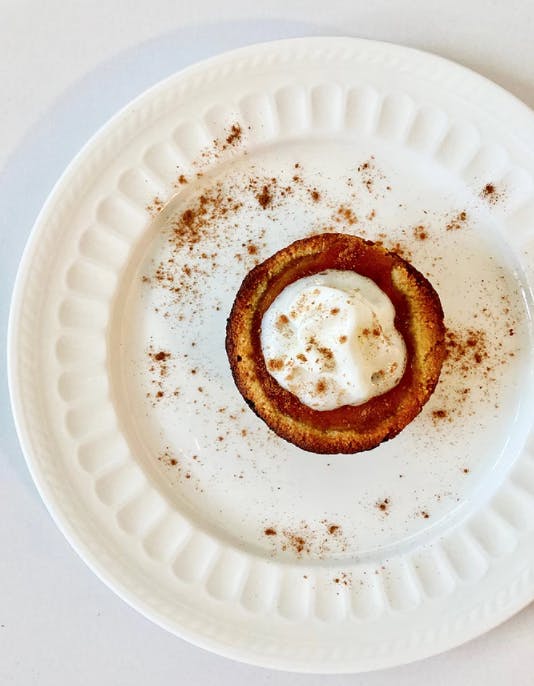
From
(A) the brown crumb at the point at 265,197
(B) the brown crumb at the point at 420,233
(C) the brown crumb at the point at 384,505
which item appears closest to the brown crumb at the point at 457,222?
(B) the brown crumb at the point at 420,233

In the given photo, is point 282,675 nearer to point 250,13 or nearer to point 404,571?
point 404,571

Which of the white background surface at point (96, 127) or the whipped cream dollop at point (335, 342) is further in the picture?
the white background surface at point (96, 127)

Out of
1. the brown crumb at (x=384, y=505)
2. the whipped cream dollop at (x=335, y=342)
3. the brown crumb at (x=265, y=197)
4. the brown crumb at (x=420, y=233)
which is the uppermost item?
the brown crumb at (x=265, y=197)

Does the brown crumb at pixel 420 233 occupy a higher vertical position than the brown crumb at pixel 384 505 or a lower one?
higher

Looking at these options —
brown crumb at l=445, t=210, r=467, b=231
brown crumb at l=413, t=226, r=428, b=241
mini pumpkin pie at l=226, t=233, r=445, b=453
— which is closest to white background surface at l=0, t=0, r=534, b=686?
brown crumb at l=445, t=210, r=467, b=231

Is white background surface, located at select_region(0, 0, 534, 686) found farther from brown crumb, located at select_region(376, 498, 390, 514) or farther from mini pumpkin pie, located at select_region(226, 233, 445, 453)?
mini pumpkin pie, located at select_region(226, 233, 445, 453)

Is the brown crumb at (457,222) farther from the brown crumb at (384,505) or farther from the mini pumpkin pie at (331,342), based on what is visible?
the brown crumb at (384,505)

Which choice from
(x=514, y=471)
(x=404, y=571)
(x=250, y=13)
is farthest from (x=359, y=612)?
(x=250, y=13)
